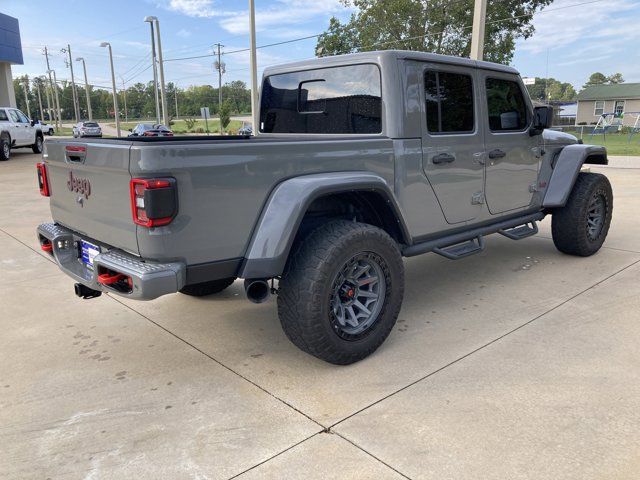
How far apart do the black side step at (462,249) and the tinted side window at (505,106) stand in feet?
3.18

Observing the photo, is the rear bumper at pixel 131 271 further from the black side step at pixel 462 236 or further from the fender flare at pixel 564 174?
the fender flare at pixel 564 174

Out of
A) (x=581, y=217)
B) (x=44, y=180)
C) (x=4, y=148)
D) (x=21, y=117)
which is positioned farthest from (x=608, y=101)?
(x=44, y=180)

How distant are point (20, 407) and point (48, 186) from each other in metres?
1.58

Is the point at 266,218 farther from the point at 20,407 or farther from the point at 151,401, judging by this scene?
the point at 20,407

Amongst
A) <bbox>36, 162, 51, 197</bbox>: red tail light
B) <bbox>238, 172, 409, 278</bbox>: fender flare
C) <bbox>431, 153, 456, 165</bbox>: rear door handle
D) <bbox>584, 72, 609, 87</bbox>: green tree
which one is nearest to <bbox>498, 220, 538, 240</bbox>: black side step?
<bbox>431, 153, 456, 165</bbox>: rear door handle

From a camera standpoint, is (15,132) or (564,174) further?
(15,132)

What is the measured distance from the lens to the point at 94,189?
2.89 meters

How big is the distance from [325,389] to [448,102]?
92.0 inches

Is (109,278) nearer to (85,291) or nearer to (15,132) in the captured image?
(85,291)

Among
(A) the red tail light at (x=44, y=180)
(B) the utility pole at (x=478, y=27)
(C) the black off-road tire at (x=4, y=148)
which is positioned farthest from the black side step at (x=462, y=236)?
(C) the black off-road tire at (x=4, y=148)

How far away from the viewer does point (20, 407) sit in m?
2.79

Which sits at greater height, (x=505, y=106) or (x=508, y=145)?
(x=505, y=106)

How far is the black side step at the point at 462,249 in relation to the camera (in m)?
3.85

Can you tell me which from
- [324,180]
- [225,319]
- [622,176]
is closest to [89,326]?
[225,319]
